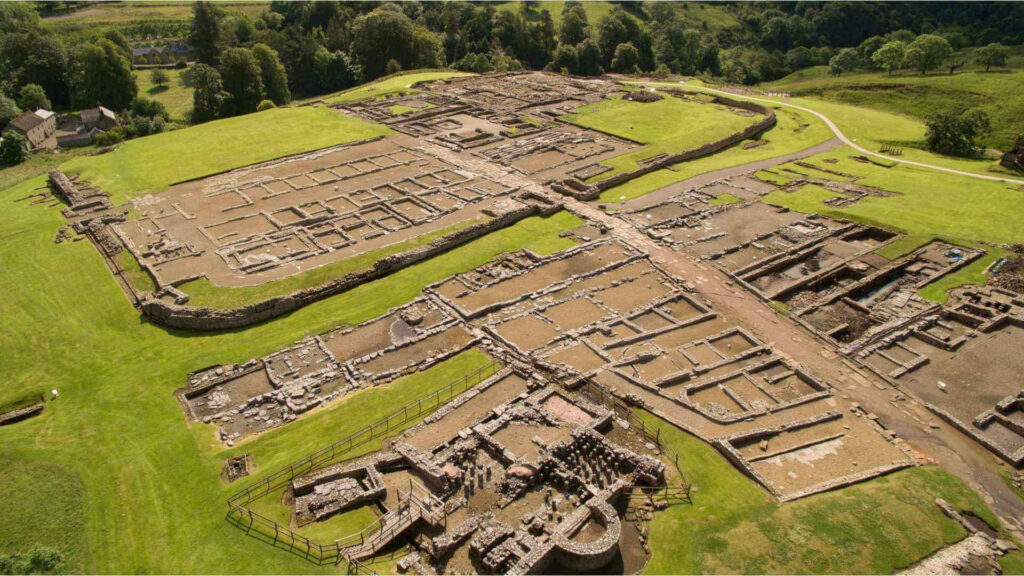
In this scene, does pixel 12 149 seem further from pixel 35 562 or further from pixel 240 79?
pixel 35 562

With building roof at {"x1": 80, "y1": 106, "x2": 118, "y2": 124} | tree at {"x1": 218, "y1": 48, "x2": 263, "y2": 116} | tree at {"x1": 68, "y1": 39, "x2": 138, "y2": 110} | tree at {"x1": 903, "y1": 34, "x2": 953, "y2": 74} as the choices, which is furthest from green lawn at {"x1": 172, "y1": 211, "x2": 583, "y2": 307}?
tree at {"x1": 903, "y1": 34, "x2": 953, "y2": 74}

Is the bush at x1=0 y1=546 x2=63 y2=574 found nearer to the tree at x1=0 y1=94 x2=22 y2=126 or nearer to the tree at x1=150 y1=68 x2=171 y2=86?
the tree at x1=0 y1=94 x2=22 y2=126

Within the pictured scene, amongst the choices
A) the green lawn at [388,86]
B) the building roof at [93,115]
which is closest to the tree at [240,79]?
the green lawn at [388,86]

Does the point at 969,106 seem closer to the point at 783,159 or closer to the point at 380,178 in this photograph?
the point at 783,159

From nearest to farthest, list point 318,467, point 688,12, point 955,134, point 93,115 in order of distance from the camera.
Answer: point 318,467, point 955,134, point 93,115, point 688,12

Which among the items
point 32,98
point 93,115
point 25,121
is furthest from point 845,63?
point 32,98

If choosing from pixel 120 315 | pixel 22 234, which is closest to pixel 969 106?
pixel 120 315
